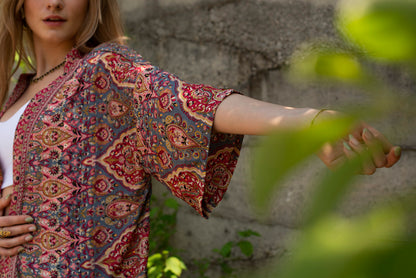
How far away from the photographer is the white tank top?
1558 mm

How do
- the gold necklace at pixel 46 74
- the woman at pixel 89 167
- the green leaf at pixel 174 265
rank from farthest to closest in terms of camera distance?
the green leaf at pixel 174 265
the gold necklace at pixel 46 74
the woman at pixel 89 167

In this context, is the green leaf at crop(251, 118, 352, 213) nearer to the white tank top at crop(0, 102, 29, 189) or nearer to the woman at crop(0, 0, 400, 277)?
the woman at crop(0, 0, 400, 277)

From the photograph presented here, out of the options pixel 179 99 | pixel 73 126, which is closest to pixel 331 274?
pixel 179 99

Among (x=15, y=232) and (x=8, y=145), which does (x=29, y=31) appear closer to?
(x=8, y=145)

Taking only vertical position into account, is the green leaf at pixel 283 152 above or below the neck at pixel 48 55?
above

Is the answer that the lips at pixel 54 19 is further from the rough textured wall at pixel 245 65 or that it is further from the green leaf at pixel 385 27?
the green leaf at pixel 385 27

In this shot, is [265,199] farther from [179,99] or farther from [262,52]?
[262,52]

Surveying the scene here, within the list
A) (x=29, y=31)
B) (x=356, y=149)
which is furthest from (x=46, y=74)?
(x=356, y=149)

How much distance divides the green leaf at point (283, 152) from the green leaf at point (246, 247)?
2.05 metres

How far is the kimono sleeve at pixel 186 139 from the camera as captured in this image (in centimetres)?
121

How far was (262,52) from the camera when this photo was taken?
2.18 metres

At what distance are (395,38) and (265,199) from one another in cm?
9

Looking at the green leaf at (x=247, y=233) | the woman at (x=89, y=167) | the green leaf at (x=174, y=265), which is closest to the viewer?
the woman at (x=89, y=167)

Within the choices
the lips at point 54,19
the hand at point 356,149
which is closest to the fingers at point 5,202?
the lips at point 54,19
